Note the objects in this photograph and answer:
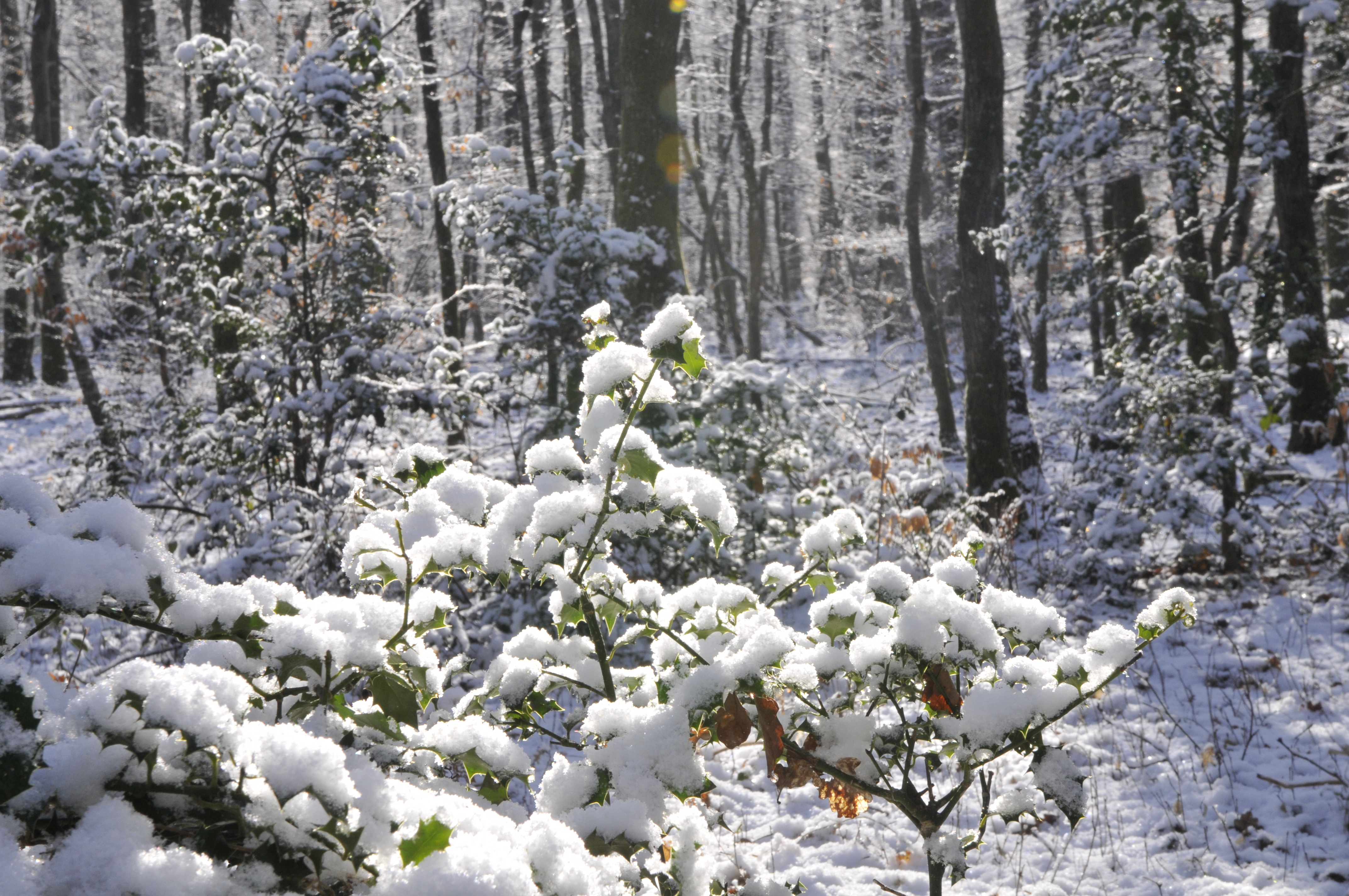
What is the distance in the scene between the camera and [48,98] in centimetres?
1036

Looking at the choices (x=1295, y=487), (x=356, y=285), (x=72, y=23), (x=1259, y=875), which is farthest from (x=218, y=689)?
(x=72, y=23)

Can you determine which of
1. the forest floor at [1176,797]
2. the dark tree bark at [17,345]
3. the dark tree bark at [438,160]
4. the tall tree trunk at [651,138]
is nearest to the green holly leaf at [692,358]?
the forest floor at [1176,797]

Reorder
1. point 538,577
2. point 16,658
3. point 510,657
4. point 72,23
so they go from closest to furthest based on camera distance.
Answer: point 538,577, point 510,657, point 16,658, point 72,23

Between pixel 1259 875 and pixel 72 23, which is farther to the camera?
pixel 72 23

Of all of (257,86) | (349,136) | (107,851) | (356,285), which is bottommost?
(107,851)

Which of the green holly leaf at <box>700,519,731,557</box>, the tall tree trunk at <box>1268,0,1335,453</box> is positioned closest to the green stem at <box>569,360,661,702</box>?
the green holly leaf at <box>700,519,731,557</box>

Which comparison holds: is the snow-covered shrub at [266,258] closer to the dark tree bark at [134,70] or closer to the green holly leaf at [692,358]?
the green holly leaf at [692,358]

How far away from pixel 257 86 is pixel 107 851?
602 cm

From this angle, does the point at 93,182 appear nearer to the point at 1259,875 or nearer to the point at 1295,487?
the point at 1259,875

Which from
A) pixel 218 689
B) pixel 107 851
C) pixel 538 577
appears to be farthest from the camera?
pixel 538 577

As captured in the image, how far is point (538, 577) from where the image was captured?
1.34 metres

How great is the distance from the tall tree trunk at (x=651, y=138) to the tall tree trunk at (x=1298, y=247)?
152 inches

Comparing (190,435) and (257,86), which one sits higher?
(257,86)

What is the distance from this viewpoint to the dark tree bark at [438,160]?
311 inches
